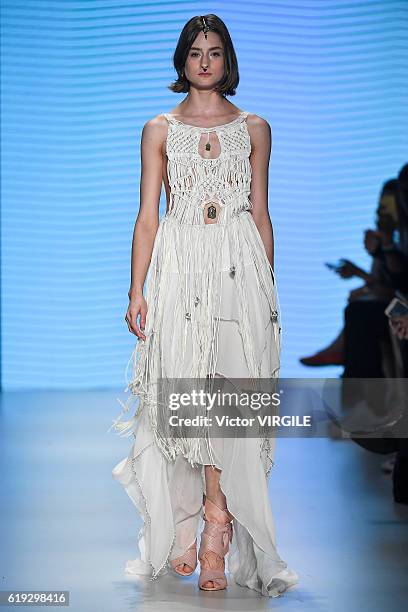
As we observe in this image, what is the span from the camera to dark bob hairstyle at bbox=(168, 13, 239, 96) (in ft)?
11.4

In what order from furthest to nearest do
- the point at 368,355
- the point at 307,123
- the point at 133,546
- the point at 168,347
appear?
the point at 307,123 < the point at 368,355 < the point at 133,546 < the point at 168,347

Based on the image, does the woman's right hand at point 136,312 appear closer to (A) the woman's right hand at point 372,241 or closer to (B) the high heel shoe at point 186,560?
(B) the high heel shoe at point 186,560

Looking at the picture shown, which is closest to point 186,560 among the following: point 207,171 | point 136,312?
point 136,312

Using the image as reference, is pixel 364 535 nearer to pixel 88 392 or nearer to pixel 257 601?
pixel 257 601

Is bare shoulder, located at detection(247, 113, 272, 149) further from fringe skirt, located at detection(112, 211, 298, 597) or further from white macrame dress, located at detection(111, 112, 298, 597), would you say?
fringe skirt, located at detection(112, 211, 298, 597)

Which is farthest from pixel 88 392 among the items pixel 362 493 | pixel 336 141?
pixel 362 493

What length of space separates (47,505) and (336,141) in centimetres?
440

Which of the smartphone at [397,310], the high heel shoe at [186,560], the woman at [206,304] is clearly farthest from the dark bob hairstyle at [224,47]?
the smartphone at [397,310]

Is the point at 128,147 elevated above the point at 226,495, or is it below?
above

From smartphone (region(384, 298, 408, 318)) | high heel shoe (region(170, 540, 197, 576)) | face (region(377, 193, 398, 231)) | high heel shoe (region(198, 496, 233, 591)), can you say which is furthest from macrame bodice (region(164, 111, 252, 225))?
face (region(377, 193, 398, 231))

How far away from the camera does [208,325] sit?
3418mm

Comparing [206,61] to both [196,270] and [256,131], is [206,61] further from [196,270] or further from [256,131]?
[196,270]

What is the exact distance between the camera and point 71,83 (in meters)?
8.57

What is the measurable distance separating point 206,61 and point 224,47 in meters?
0.06
